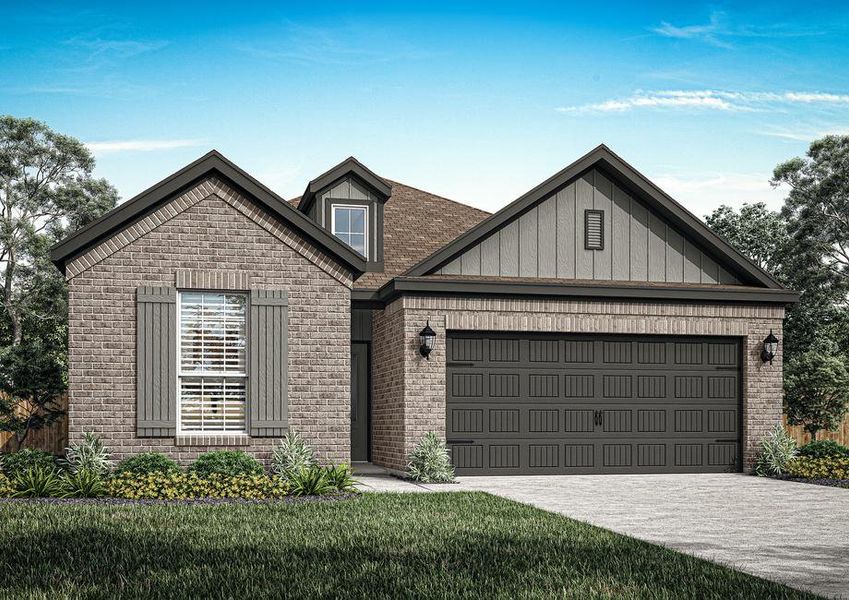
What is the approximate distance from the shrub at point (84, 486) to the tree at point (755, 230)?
27802 millimetres

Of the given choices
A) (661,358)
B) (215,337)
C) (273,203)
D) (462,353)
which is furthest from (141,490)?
(661,358)

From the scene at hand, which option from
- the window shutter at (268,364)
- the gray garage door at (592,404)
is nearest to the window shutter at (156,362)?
the window shutter at (268,364)

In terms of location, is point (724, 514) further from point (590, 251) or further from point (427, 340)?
point (590, 251)

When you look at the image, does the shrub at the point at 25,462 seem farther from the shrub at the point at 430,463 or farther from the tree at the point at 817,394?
the tree at the point at 817,394

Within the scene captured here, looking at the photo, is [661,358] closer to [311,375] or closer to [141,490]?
[311,375]

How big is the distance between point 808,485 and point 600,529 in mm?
7702

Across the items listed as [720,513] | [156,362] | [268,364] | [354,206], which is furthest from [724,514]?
[354,206]

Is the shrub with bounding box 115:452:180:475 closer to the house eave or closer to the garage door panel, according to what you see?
the house eave

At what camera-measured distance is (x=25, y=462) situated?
14219 millimetres

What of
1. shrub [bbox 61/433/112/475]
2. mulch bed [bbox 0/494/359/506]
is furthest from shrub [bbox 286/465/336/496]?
shrub [bbox 61/433/112/475]

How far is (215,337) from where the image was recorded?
15.8 metres

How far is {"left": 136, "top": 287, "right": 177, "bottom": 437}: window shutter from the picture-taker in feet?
50.0

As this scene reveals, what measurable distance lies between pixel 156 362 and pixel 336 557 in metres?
7.60

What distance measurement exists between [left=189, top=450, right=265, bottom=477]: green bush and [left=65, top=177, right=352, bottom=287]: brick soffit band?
11.4 feet
